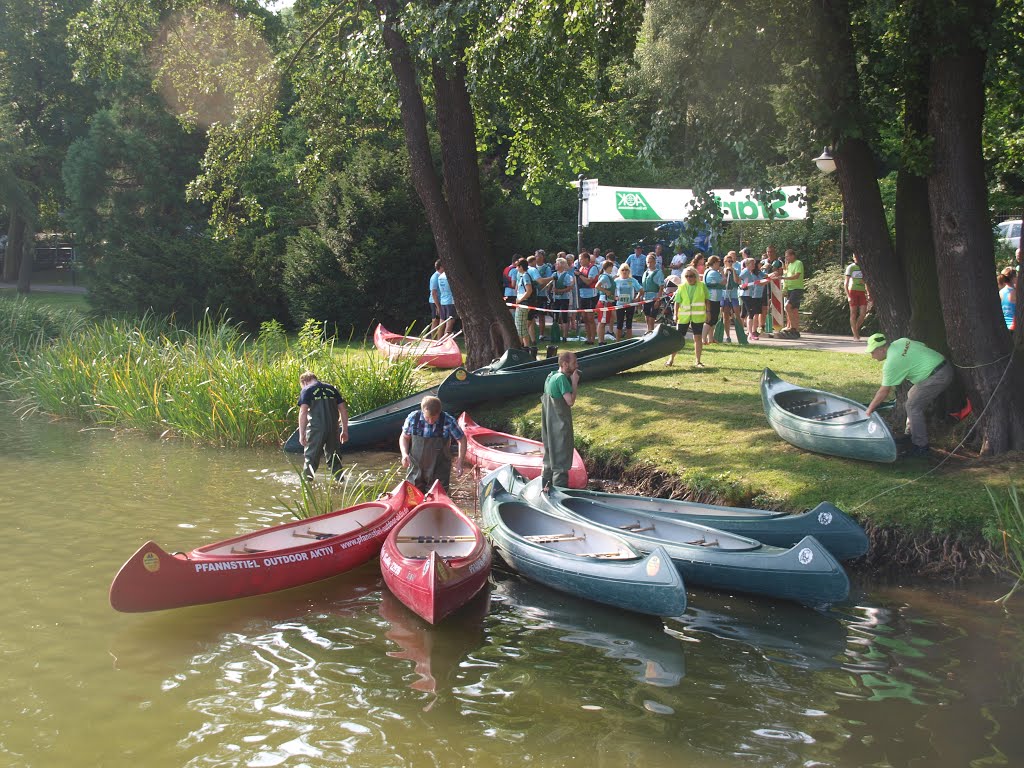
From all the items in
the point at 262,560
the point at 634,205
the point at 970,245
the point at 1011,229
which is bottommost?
the point at 262,560

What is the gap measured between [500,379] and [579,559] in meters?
7.19

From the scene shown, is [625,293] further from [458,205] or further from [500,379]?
[500,379]

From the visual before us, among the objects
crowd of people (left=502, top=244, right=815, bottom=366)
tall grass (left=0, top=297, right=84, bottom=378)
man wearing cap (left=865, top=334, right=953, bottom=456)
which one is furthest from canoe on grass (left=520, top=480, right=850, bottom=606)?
tall grass (left=0, top=297, right=84, bottom=378)

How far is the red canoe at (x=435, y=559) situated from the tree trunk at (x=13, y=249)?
32.8 metres

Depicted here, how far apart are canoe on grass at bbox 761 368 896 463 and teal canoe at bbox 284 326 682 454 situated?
349 centimetres

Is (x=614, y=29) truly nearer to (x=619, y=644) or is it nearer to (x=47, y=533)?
(x=619, y=644)

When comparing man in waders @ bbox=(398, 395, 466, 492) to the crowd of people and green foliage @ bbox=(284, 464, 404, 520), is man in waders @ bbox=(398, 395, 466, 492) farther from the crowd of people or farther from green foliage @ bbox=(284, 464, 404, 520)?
the crowd of people

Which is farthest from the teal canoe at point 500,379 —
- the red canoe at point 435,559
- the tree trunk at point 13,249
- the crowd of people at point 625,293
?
the tree trunk at point 13,249

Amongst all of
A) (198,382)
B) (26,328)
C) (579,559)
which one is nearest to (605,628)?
(579,559)

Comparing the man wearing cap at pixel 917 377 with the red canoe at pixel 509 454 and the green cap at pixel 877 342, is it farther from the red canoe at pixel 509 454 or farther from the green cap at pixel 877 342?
the red canoe at pixel 509 454

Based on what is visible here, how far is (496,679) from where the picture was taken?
740cm

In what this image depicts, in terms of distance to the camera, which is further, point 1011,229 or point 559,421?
point 1011,229

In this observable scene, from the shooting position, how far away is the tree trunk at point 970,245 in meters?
10.4

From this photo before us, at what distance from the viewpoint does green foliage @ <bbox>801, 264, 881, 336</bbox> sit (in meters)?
22.1
